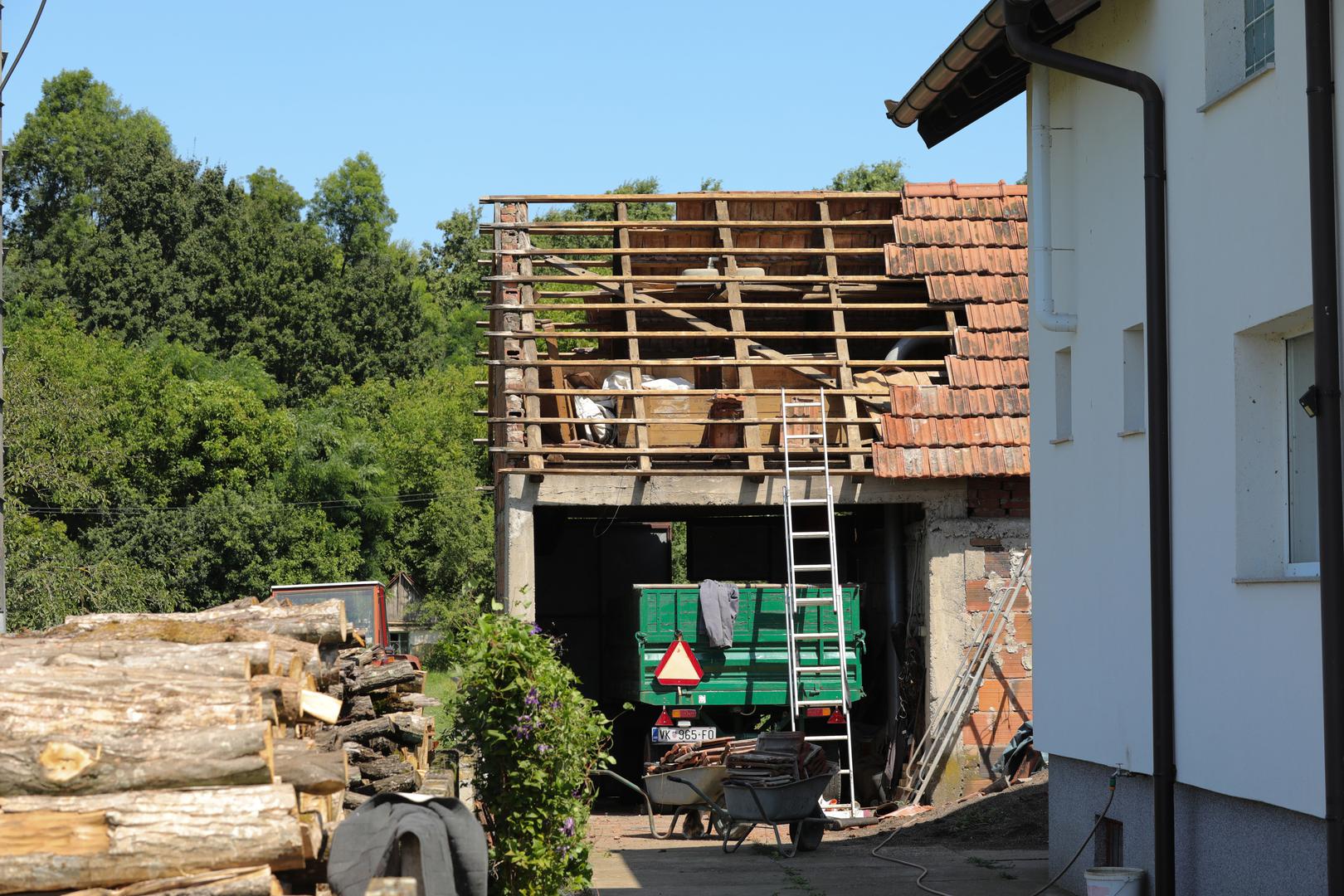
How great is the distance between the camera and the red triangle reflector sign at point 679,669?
17.6m

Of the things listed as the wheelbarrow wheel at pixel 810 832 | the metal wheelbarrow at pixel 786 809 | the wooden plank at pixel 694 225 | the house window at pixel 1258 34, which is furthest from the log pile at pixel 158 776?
the wooden plank at pixel 694 225

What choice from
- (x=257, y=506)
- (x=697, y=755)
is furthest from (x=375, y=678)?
(x=257, y=506)

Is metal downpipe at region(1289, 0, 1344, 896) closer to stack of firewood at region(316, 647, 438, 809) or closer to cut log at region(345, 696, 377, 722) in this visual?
stack of firewood at region(316, 647, 438, 809)

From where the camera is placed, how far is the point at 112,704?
7434 millimetres

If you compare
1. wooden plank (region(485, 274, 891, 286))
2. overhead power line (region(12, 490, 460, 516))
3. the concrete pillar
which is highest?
wooden plank (region(485, 274, 891, 286))

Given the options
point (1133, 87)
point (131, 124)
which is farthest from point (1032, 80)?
point (131, 124)

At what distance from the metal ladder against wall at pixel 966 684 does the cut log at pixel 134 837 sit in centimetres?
1127

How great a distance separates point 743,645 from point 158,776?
11.3 meters

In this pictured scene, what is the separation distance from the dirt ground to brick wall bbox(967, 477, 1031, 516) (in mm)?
3198

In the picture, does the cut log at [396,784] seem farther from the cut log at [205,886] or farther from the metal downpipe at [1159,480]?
the metal downpipe at [1159,480]

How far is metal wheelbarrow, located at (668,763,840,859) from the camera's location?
44.3 feet

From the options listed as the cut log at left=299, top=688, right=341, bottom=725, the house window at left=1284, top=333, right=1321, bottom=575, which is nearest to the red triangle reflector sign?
the cut log at left=299, top=688, right=341, bottom=725

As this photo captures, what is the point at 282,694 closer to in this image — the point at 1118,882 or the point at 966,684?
the point at 1118,882

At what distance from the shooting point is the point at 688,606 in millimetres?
17875
